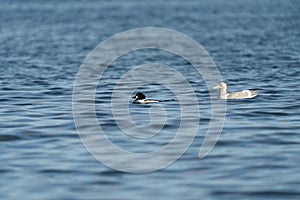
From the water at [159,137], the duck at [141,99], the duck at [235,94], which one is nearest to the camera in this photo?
the water at [159,137]

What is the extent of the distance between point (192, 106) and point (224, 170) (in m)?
6.93

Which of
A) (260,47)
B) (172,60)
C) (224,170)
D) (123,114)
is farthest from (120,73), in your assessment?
(224,170)

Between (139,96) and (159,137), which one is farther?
(139,96)

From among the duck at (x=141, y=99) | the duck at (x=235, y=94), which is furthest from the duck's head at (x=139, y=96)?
the duck at (x=235, y=94)

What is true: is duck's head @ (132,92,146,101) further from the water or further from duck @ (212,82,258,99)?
duck @ (212,82,258,99)

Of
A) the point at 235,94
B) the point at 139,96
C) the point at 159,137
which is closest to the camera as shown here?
the point at 159,137

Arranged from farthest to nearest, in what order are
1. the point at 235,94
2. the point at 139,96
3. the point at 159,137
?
the point at 235,94
the point at 139,96
the point at 159,137

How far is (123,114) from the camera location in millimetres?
17703

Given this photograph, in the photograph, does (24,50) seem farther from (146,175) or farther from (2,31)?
(146,175)

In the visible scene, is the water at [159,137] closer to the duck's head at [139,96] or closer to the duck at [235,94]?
the duck at [235,94]

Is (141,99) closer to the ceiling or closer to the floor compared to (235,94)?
closer to the ceiling

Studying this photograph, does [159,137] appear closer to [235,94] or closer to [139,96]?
[139,96]

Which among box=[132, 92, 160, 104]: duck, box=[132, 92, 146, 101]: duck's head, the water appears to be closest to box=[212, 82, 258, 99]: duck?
the water

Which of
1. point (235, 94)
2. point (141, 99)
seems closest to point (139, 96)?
point (141, 99)
